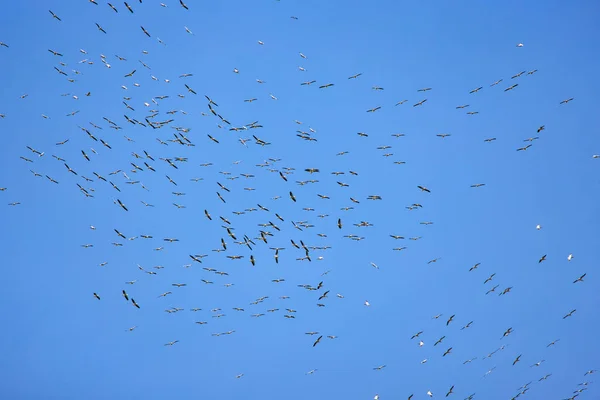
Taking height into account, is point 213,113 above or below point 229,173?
above

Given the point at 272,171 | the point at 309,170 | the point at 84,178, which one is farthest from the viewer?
the point at 84,178

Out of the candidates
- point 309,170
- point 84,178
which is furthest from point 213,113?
point 84,178

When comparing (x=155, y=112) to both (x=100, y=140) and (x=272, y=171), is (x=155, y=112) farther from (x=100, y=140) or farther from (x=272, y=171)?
(x=272, y=171)

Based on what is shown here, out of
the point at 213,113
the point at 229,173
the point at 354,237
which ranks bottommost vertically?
the point at 354,237

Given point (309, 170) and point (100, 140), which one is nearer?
point (309, 170)

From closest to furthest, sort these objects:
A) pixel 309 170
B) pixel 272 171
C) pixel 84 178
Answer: pixel 309 170
pixel 272 171
pixel 84 178

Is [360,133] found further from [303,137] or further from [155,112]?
[155,112]

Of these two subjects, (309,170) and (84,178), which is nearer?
(309,170)

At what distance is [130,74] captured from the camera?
48.7 m

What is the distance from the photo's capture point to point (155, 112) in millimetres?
50250

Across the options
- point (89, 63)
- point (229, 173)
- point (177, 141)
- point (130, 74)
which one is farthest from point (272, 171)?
point (89, 63)

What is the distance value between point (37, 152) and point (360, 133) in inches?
747

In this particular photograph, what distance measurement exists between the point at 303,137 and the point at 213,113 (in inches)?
192

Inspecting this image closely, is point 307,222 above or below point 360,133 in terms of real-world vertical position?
below
